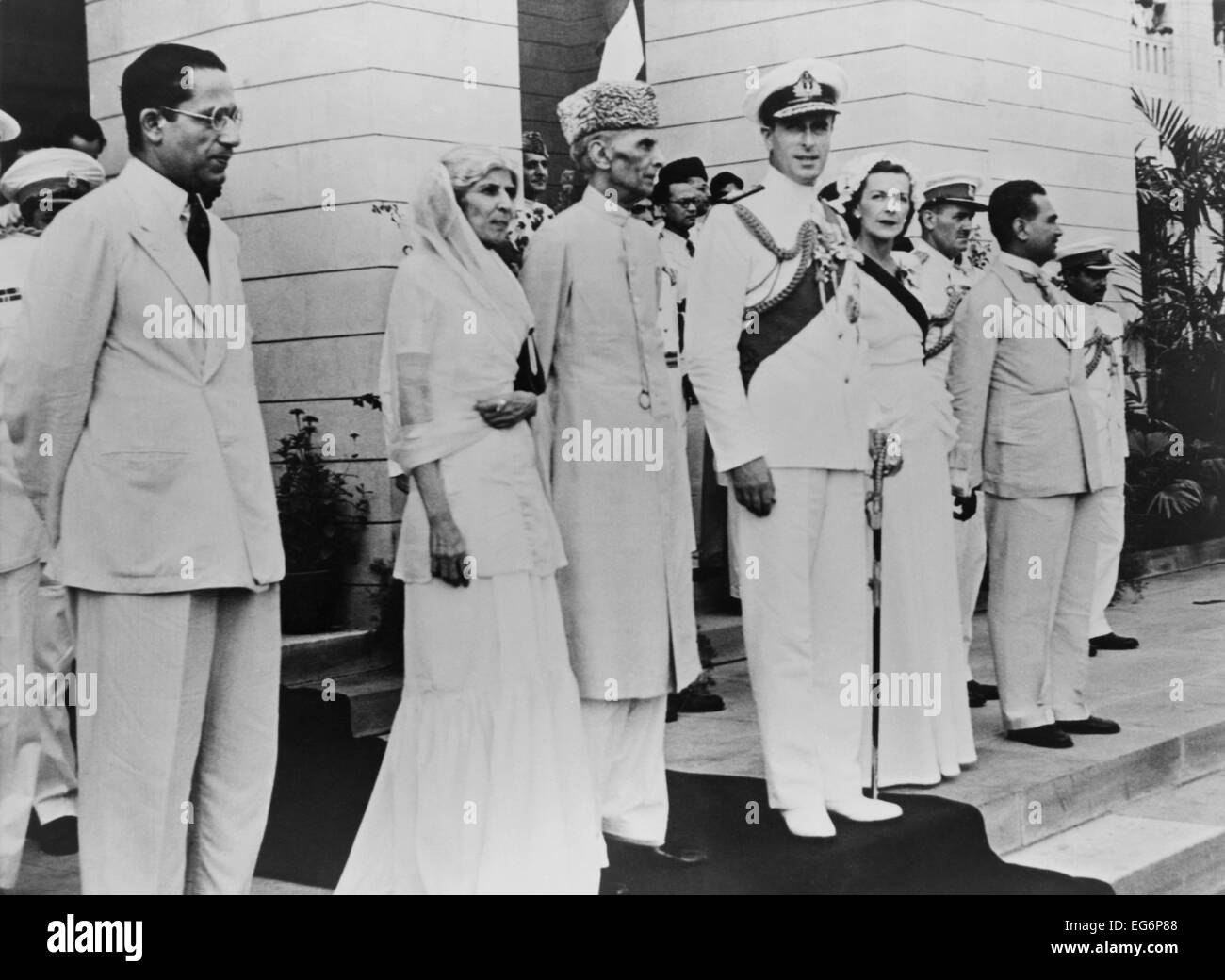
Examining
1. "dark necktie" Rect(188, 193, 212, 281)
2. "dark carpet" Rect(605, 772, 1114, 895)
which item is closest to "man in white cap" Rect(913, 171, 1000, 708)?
"dark carpet" Rect(605, 772, 1114, 895)

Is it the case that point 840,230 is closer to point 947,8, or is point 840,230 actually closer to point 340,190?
point 340,190

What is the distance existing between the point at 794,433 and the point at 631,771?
1.04m

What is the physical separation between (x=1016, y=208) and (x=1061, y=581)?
1.35 metres

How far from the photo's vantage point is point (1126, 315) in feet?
35.7

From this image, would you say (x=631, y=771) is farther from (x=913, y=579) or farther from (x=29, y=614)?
(x=29, y=614)

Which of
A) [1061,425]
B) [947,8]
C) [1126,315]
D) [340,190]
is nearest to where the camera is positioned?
[1061,425]

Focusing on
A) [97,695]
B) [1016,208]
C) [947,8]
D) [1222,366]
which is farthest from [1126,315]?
[97,695]

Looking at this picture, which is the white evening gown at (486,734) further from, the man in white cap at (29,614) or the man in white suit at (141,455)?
the man in white cap at (29,614)

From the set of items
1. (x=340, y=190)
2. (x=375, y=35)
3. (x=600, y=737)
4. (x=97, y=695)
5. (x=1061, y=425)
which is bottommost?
(x=600, y=737)

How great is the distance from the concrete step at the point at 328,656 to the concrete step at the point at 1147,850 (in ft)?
7.62

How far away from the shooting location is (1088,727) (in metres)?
5.96

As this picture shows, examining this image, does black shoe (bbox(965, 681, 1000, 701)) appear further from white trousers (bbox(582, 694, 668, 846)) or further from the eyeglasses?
the eyeglasses

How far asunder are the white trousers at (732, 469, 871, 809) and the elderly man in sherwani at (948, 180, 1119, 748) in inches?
47.2

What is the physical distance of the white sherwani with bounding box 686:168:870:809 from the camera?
459cm
